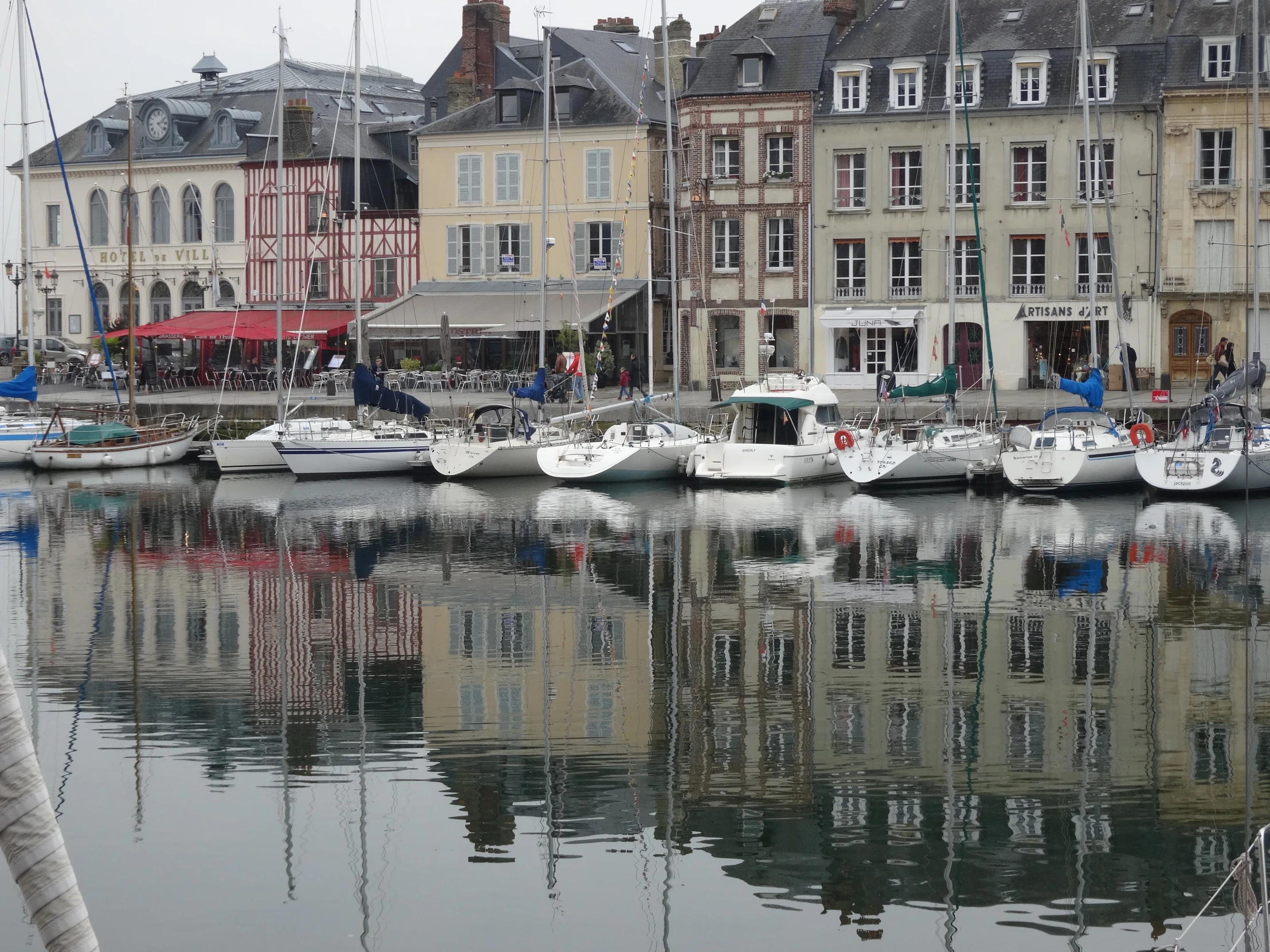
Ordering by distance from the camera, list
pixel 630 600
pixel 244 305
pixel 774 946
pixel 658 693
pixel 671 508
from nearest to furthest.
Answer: pixel 774 946, pixel 658 693, pixel 630 600, pixel 671 508, pixel 244 305

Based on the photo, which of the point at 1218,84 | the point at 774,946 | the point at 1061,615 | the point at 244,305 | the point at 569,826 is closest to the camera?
the point at 774,946

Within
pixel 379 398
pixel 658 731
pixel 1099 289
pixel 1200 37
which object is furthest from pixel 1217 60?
pixel 658 731

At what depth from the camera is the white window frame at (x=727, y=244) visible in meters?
44.5

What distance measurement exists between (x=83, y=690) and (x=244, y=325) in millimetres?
33964

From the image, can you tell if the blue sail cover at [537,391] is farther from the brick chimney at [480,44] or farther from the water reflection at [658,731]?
the brick chimney at [480,44]

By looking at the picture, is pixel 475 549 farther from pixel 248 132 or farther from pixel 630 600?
pixel 248 132

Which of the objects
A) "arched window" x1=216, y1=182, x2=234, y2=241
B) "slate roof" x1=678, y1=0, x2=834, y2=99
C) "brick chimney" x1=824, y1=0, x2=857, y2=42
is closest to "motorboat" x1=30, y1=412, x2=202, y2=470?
"arched window" x1=216, y1=182, x2=234, y2=241

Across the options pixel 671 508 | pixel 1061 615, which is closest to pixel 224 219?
pixel 671 508

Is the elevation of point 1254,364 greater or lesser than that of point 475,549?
greater

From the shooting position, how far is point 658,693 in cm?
1466

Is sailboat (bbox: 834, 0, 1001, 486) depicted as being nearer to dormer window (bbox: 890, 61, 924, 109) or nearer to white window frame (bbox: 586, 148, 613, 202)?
dormer window (bbox: 890, 61, 924, 109)

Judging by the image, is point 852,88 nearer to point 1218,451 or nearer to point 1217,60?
point 1217,60

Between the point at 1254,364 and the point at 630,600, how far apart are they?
593 inches

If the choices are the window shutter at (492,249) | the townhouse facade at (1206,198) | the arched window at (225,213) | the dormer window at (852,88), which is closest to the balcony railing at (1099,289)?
the townhouse facade at (1206,198)
